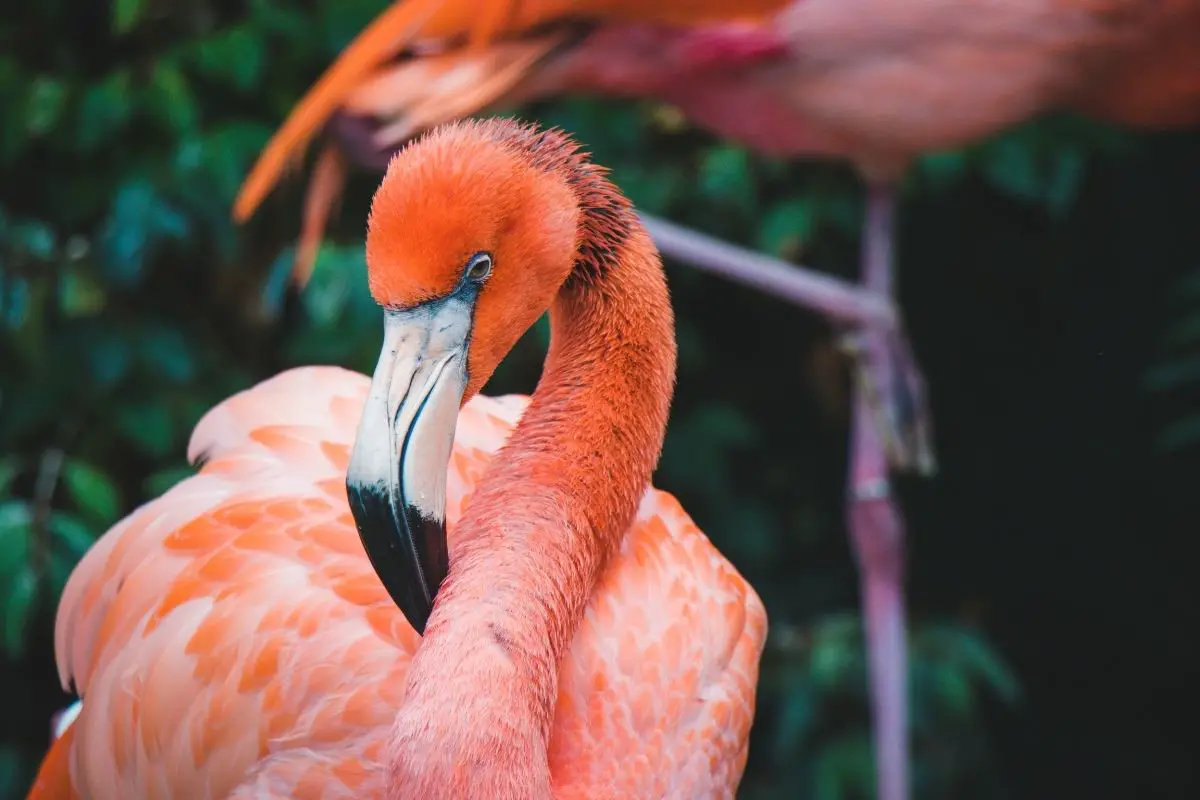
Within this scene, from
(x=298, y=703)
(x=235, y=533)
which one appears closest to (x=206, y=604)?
(x=235, y=533)

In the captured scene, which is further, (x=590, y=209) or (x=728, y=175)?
(x=728, y=175)

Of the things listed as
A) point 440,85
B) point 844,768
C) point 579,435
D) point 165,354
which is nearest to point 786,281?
point 440,85

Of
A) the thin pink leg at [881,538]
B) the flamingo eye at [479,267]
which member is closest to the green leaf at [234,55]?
the thin pink leg at [881,538]

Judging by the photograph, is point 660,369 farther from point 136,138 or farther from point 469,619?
point 136,138

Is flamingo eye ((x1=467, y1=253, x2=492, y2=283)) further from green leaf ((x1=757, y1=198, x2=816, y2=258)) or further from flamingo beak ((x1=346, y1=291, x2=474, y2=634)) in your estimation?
green leaf ((x1=757, y1=198, x2=816, y2=258))

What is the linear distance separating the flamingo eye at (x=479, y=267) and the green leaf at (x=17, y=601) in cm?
130

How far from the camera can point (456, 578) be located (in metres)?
1.31

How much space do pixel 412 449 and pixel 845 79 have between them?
123 cm

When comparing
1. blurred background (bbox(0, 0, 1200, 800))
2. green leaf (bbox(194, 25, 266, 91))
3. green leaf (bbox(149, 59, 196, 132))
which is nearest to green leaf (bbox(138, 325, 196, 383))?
blurred background (bbox(0, 0, 1200, 800))

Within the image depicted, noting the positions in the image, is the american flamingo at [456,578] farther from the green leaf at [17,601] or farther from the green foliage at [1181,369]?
the green foliage at [1181,369]

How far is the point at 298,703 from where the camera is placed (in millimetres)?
1419

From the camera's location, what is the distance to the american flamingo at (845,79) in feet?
6.70

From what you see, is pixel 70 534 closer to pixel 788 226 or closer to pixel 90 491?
pixel 90 491

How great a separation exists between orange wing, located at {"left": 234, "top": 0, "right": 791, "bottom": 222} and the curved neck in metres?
0.72
